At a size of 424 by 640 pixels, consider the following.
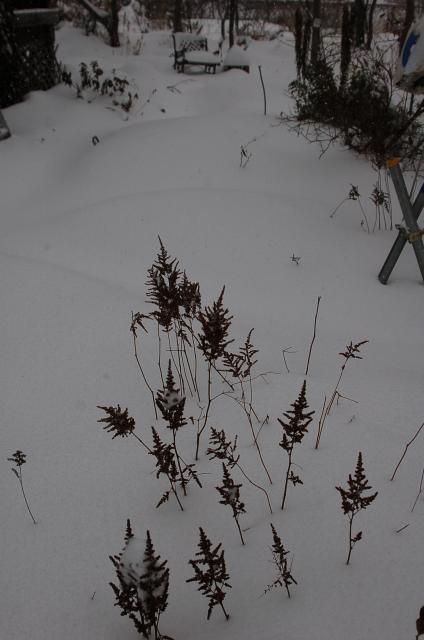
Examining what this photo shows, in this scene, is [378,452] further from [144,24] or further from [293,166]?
[144,24]

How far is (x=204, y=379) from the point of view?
7.00 ft

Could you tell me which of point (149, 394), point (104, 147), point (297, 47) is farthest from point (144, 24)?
point (149, 394)

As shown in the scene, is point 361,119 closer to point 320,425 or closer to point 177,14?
point 320,425

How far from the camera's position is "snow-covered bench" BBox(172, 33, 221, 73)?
372 inches

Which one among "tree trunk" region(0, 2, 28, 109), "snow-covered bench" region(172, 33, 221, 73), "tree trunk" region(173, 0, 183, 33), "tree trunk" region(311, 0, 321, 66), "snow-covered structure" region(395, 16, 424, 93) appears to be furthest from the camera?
"tree trunk" region(173, 0, 183, 33)

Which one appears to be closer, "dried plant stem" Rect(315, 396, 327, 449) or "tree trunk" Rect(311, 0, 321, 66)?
"dried plant stem" Rect(315, 396, 327, 449)

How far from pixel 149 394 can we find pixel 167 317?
55 centimetres

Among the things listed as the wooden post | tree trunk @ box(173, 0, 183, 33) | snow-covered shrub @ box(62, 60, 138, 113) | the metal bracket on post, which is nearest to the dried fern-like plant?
the metal bracket on post

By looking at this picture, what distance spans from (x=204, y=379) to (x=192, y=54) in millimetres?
9363

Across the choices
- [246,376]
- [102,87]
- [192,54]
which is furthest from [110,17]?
[246,376]

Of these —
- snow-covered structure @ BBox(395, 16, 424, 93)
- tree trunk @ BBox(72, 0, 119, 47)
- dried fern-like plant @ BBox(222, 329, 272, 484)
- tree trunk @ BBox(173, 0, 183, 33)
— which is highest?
tree trunk @ BBox(173, 0, 183, 33)

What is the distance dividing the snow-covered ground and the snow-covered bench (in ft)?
16.5

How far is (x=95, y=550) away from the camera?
4.50 ft

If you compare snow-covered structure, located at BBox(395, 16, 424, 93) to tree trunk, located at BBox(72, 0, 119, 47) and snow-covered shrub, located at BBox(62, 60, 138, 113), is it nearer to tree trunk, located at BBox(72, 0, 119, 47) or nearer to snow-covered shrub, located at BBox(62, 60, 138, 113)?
Result: snow-covered shrub, located at BBox(62, 60, 138, 113)
